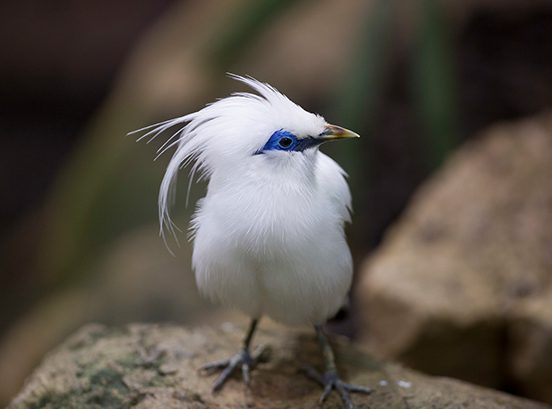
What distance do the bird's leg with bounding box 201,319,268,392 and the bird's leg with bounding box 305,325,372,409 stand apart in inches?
9.9

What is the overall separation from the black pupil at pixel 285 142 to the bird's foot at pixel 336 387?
3.49 feet

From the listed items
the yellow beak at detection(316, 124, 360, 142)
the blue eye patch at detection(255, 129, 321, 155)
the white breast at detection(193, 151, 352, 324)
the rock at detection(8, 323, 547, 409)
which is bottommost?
the rock at detection(8, 323, 547, 409)

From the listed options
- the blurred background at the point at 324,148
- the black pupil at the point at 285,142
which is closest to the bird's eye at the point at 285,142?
the black pupil at the point at 285,142

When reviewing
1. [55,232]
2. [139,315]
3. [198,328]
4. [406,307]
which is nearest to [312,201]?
[198,328]

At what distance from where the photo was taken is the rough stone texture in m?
3.88

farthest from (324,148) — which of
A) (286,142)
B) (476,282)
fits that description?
(286,142)

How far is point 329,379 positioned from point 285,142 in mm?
1090

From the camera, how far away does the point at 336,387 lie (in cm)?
301

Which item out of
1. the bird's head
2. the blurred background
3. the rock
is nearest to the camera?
the bird's head

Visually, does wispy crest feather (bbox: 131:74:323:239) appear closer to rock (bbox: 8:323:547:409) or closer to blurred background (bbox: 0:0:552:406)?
rock (bbox: 8:323:547:409)

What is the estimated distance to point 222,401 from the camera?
116 inches

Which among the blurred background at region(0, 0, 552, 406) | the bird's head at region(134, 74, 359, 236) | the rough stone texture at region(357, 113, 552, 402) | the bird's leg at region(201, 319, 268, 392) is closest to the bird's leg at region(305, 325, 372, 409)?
the bird's leg at region(201, 319, 268, 392)

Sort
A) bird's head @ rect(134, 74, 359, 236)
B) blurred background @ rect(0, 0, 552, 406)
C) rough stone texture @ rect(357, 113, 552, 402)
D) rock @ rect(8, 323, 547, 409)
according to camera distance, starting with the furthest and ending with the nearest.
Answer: blurred background @ rect(0, 0, 552, 406) → rough stone texture @ rect(357, 113, 552, 402) → rock @ rect(8, 323, 547, 409) → bird's head @ rect(134, 74, 359, 236)

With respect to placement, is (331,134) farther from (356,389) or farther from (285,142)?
(356,389)
